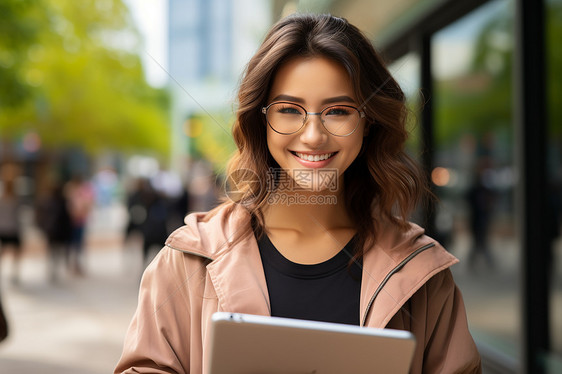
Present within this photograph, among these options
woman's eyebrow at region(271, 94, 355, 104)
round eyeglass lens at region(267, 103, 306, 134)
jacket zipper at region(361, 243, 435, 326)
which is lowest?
jacket zipper at region(361, 243, 435, 326)

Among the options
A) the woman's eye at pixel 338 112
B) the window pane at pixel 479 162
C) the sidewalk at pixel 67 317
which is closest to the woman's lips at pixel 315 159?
the woman's eye at pixel 338 112

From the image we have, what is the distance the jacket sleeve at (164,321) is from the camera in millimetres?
1521

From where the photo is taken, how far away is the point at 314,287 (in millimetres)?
1618

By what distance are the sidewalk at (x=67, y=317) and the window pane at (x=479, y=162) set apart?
3.58 metres

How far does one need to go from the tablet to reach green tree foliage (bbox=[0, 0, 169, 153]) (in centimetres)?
1082

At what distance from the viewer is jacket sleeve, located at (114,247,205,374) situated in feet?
4.99

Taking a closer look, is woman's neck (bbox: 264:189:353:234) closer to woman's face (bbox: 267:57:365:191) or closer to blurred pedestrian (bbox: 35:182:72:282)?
woman's face (bbox: 267:57:365:191)

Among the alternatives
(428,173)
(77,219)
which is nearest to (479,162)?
(428,173)

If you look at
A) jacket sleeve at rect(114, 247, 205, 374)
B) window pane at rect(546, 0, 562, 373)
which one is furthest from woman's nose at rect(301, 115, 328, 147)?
window pane at rect(546, 0, 562, 373)

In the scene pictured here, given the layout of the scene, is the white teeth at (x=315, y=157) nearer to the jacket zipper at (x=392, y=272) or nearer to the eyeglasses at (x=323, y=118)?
the eyeglasses at (x=323, y=118)

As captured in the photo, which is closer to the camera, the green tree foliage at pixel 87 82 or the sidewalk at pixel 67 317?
the sidewalk at pixel 67 317

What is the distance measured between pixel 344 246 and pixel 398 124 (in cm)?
40

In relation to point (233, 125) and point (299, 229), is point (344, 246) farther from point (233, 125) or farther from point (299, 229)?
point (233, 125)

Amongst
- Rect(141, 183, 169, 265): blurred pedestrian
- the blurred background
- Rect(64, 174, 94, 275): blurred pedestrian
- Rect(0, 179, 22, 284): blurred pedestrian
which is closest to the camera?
the blurred background
